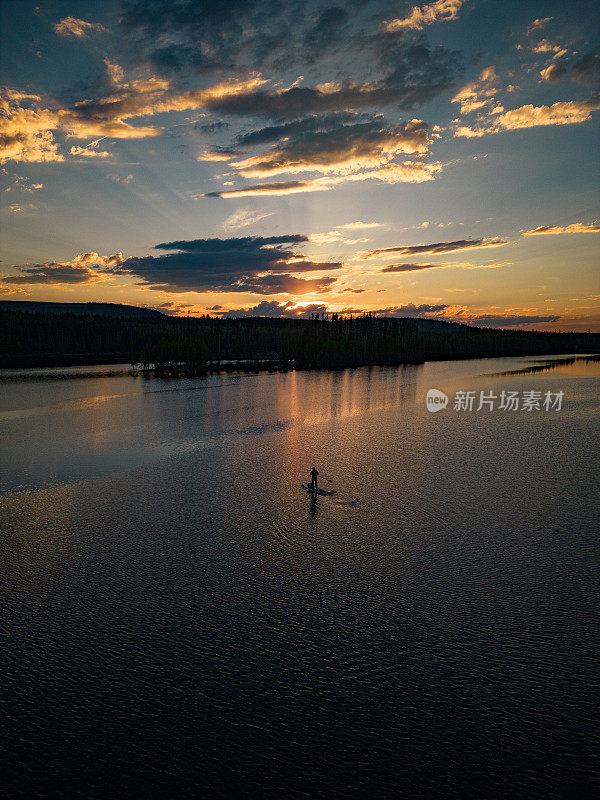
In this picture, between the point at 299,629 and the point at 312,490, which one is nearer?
the point at 299,629

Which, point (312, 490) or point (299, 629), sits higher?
point (299, 629)

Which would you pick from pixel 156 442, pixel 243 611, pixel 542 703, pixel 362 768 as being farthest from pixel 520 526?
pixel 156 442

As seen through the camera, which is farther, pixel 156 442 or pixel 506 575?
pixel 156 442

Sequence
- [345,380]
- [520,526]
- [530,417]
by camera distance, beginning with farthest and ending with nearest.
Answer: [345,380] → [530,417] → [520,526]

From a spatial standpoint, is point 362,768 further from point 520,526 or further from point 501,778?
point 520,526

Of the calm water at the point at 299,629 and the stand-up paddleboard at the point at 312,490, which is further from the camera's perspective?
the stand-up paddleboard at the point at 312,490

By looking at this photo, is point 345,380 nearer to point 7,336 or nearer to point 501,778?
point 501,778

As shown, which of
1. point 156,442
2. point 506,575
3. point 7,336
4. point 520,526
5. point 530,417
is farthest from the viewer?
point 7,336

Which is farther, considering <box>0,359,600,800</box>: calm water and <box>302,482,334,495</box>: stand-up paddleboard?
<box>302,482,334,495</box>: stand-up paddleboard
